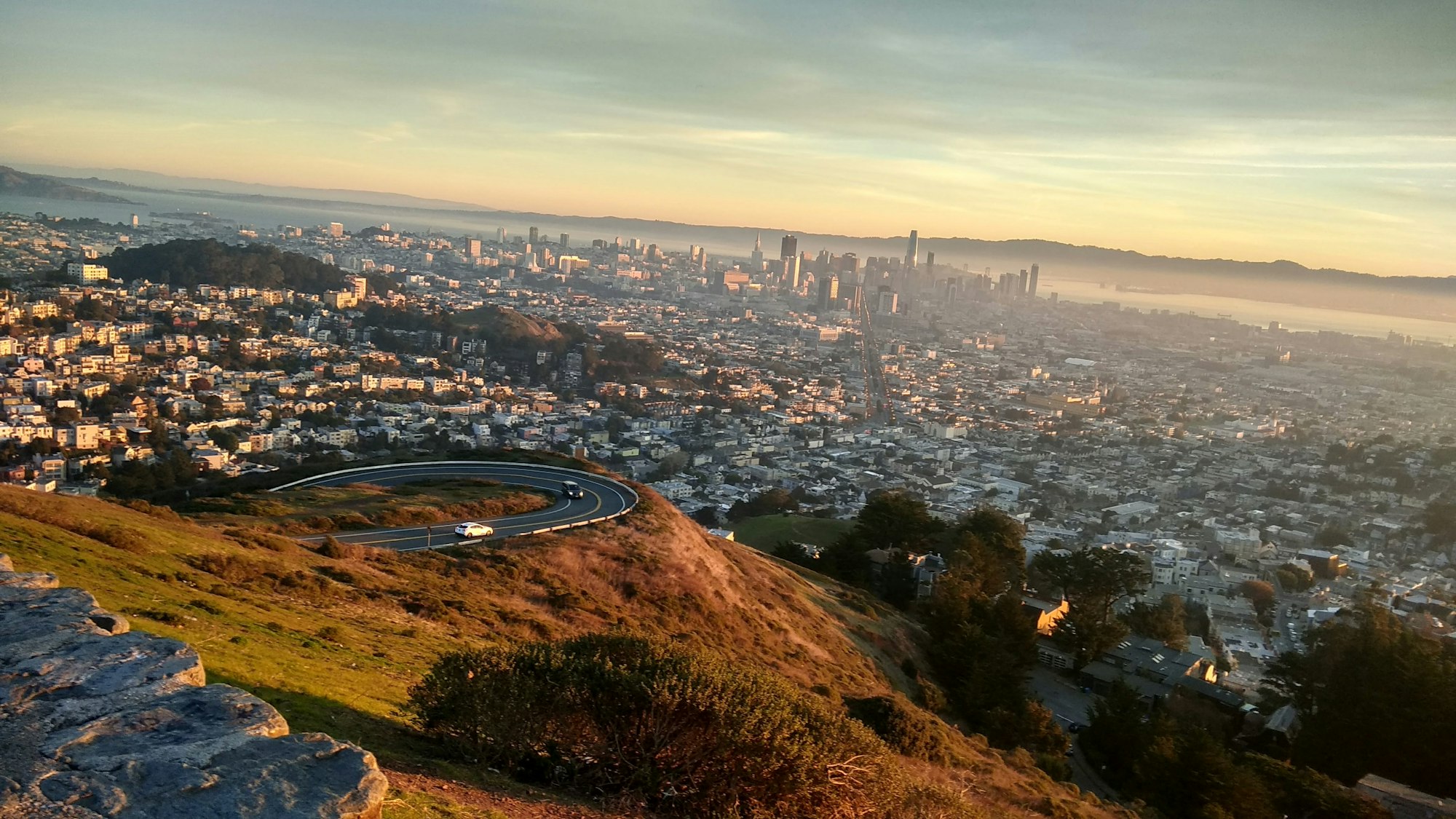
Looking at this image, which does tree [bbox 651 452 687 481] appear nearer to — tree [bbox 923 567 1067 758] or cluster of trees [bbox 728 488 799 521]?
cluster of trees [bbox 728 488 799 521]

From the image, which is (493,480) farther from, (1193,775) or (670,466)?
(670,466)

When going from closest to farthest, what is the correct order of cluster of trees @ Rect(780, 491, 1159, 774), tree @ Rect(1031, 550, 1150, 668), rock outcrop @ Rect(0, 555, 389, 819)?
rock outcrop @ Rect(0, 555, 389, 819) → cluster of trees @ Rect(780, 491, 1159, 774) → tree @ Rect(1031, 550, 1150, 668)

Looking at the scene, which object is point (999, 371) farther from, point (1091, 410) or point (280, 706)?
point (280, 706)

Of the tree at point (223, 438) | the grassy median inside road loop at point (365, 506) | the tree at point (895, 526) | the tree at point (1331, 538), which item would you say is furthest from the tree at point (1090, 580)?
the tree at point (223, 438)

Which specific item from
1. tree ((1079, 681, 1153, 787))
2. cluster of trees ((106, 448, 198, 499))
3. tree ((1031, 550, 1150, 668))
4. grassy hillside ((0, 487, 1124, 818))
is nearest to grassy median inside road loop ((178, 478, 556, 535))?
grassy hillside ((0, 487, 1124, 818))

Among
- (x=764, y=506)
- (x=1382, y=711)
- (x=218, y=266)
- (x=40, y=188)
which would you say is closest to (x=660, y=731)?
(x=1382, y=711)

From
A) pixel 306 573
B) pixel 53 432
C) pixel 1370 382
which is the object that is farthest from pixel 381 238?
pixel 306 573

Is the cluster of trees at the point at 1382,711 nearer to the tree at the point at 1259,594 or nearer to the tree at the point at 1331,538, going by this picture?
the tree at the point at 1259,594
